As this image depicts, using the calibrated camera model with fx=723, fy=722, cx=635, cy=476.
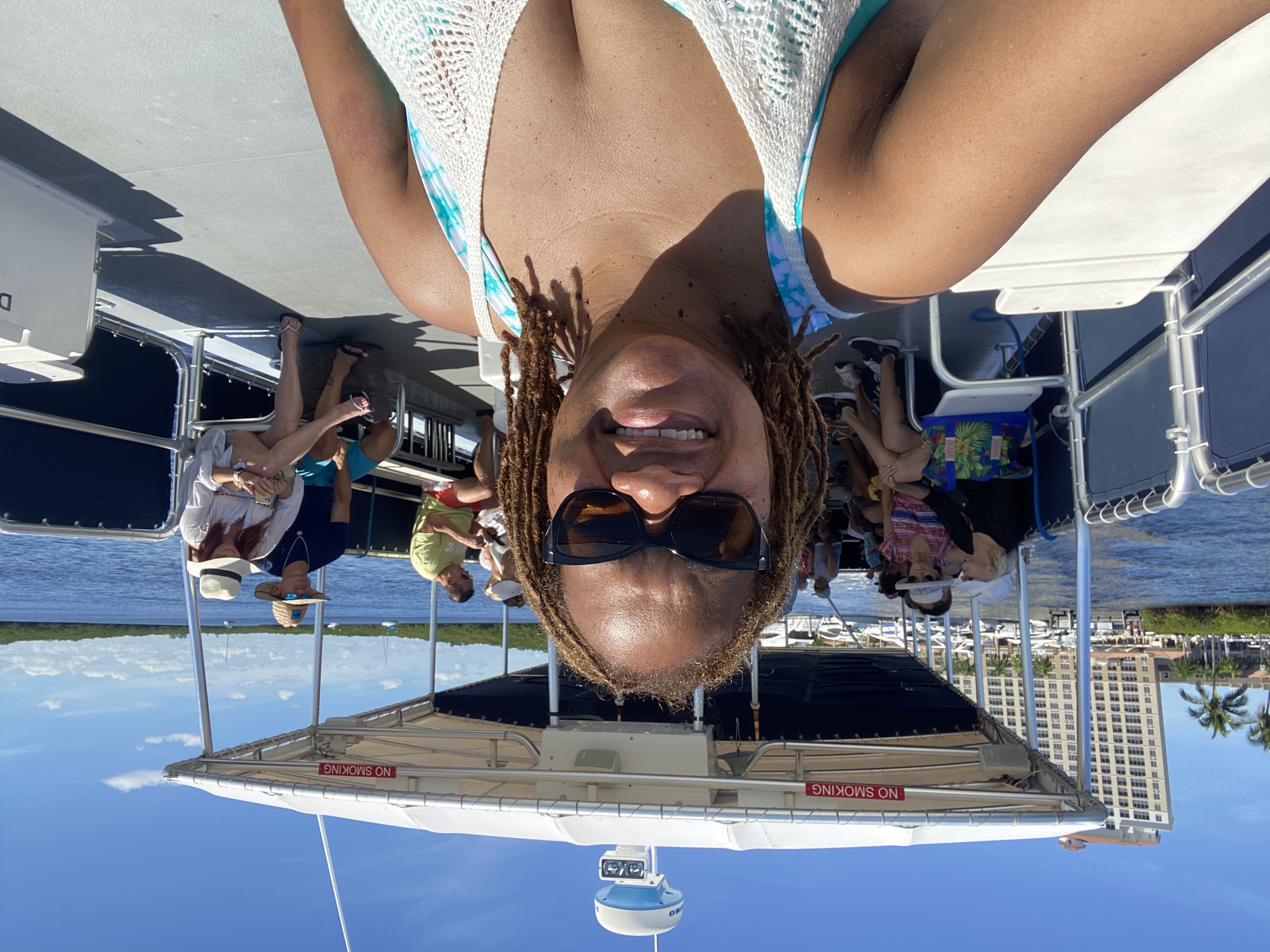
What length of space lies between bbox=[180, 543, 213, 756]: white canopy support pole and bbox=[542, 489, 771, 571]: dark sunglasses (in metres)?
3.00

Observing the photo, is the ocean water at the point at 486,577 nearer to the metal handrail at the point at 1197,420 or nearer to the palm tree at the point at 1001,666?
the metal handrail at the point at 1197,420

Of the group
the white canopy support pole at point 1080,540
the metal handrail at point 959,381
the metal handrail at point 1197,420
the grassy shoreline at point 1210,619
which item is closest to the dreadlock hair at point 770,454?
the metal handrail at point 1197,420

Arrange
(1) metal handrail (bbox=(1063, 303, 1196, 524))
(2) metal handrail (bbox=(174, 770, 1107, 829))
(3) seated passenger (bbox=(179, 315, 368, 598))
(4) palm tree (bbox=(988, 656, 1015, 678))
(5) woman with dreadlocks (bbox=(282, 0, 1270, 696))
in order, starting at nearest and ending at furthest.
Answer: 1. (5) woman with dreadlocks (bbox=(282, 0, 1270, 696))
2. (1) metal handrail (bbox=(1063, 303, 1196, 524))
3. (2) metal handrail (bbox=(174, 770, 1107, 829))
4. (3) seated passenger (bbox=(179, 315, 368, 598))
5. (4) palm tree (bbox=(988, 656, 1015, 678))

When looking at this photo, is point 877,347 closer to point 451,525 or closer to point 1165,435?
point 1165,435

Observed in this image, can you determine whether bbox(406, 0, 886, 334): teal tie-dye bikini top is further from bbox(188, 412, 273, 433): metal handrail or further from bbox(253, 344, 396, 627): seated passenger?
bbox(188, 412, 273, 433): metal handrail

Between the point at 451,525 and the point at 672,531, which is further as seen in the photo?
the point at 451,525

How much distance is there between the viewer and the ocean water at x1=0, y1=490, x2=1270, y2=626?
169 inches

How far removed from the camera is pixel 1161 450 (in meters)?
2.24

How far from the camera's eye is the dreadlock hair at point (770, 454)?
164 cm

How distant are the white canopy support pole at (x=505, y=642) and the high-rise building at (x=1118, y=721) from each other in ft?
63.0

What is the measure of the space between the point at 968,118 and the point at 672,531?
2.79 feet

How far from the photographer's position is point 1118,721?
2933 cm

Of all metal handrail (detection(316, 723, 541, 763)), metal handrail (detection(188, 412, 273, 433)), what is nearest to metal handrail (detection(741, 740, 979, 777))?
metal handrail (detection(316, 723, 541, 763))

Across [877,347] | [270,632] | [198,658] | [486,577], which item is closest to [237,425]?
[198,658]
